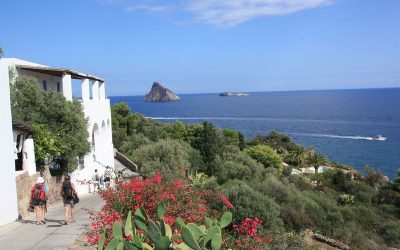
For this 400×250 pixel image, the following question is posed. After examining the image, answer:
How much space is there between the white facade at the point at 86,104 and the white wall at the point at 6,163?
3356 mm

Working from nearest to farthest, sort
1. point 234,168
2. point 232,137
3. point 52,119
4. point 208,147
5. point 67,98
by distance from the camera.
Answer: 1. point 52,119
2. point 67,98
3. point 234,168
4. point 208,147
5. point 232,137

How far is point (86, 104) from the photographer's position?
23.5 metres

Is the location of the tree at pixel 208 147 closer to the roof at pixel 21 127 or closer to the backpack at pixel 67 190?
the roof at pixel 21 127

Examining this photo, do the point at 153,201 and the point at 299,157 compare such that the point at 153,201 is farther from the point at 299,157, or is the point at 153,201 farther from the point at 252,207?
the point at 299,157

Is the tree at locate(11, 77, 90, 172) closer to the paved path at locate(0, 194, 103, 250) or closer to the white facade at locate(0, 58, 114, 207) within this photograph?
the white facade at locate(0, 58, 114, 207)

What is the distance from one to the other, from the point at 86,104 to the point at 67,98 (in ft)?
11.1

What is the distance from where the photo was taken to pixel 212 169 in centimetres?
3606

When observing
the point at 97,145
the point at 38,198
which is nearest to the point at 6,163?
the point at 38,198

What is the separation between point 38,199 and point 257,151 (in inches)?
1548

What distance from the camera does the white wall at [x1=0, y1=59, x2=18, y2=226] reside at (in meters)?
11.6

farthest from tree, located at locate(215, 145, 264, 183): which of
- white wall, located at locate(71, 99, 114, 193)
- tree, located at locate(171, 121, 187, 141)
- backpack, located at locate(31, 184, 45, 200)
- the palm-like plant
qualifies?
the palm-like plant

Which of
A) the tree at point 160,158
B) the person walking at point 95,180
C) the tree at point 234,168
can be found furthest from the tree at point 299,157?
the person walking at point 95,180

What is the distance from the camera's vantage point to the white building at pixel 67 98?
38.8 feet

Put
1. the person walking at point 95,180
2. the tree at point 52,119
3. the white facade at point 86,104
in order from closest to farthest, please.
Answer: the tree at point 52,119 < the white facade at point 86,104 < the person walking at point 95,180
